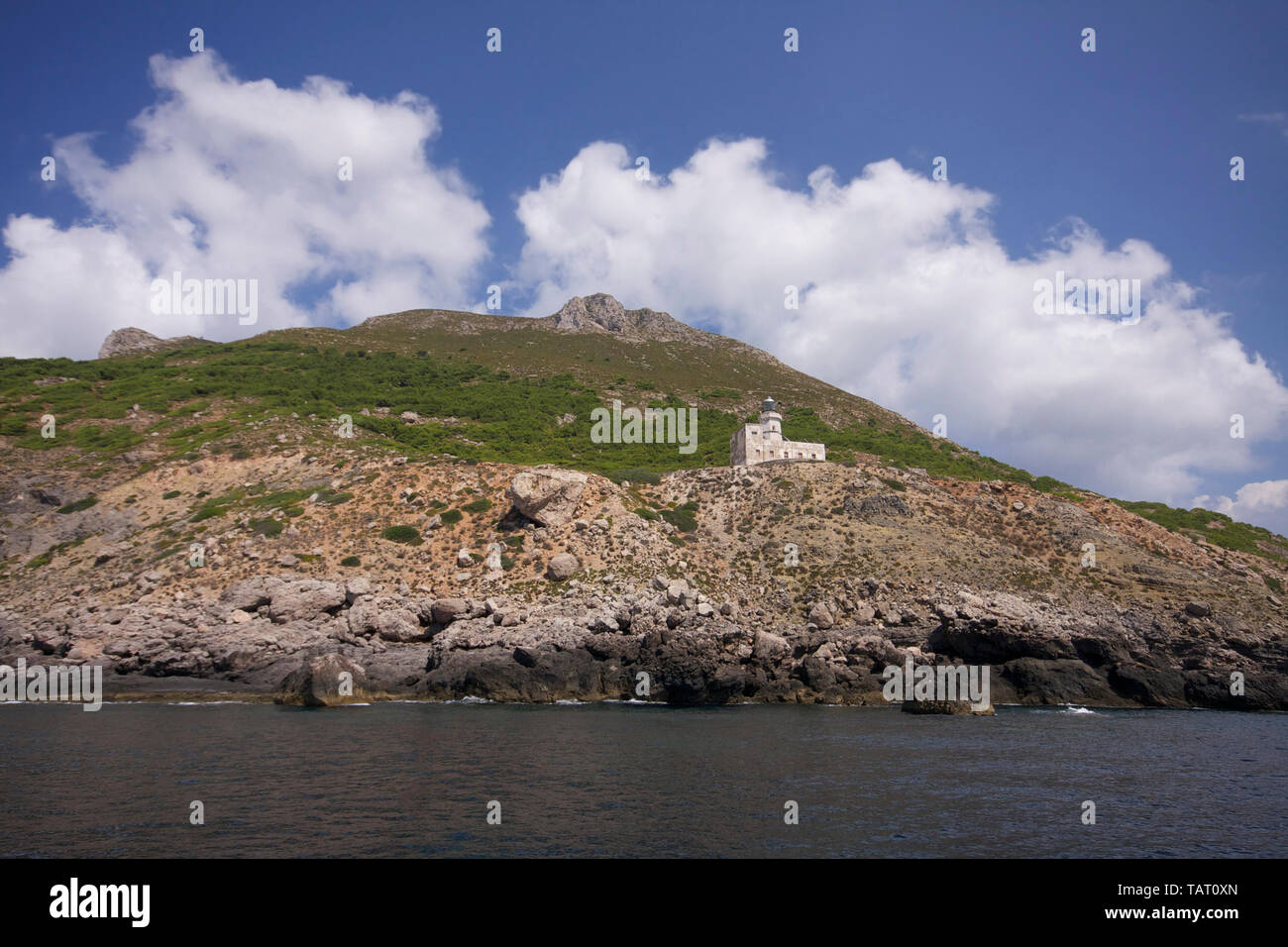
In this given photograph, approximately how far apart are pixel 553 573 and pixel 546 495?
760cm

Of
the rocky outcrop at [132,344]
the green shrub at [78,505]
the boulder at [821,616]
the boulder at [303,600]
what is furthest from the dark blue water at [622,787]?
the rocky outcrop at [132,344]

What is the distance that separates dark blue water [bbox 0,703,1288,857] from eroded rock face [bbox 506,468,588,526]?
2274 centimetres

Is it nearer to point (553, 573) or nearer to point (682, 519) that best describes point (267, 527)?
point (553, 573)

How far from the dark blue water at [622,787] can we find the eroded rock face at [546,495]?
22738 mm

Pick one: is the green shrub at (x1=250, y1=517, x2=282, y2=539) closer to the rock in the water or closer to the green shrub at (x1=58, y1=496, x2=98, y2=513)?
the green shrub at (x1=58, y1=496, x2=98, y2=513)

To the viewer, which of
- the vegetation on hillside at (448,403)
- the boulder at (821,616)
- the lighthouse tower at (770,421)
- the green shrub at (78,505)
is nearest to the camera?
the boulder at (821,616)

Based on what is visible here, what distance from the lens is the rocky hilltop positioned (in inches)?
1699

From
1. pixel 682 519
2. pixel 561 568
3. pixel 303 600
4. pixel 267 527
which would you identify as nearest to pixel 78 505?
pixel 267 527

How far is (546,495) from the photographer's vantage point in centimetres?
5519

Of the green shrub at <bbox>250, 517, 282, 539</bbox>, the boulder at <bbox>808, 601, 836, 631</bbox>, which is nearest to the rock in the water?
the boulder at <bbox>808, 601, 836, 631</bbox>

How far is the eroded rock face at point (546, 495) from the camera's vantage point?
54.9 metres

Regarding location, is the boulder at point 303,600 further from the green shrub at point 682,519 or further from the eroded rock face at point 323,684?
the green shrub at point 682,519
